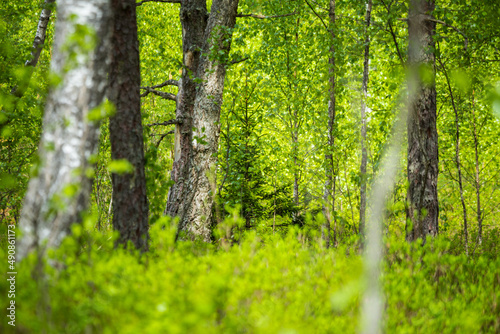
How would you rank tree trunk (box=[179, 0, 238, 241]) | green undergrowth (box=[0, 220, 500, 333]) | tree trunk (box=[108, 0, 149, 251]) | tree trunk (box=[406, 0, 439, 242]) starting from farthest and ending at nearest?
tree trunk (box=[179, 0, 238, 241]) → tree trunk (box=[406, 0, 439, 242]) → tree trunk (box=[108, 0, 149, 251]) → green undergrowth (box=[0, 220, 500, 333])

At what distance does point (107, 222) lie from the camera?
962 centimetres

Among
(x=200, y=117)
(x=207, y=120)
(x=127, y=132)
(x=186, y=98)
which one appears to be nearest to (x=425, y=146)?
(x=207, y=120)

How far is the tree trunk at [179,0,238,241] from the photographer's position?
666 centimetres

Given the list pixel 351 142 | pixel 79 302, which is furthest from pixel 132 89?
pixel 351 142

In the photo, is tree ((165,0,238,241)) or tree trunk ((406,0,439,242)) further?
tree ((165,0,238,241))

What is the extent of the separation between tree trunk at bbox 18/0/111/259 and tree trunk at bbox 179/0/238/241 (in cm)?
376

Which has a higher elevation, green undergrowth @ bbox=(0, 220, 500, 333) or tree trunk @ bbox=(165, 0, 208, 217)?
tree trunk @ bbox=(165, 0, 208, 217)

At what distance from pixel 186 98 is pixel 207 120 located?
84 centimetres

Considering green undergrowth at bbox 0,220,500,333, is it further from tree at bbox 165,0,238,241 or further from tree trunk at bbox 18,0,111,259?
tree at bbox 165,0,238,241

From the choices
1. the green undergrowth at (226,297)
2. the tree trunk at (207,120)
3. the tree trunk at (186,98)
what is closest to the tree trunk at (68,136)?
the green undergrowth at (226,297)

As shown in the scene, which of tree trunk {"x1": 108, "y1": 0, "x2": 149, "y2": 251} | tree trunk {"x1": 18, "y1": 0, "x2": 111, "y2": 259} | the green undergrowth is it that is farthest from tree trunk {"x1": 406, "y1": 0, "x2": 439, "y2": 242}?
tree trunk {"x1": 18, "y1": 0, "x2": 111, "y2": 259}

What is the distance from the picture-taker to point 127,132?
144 inches

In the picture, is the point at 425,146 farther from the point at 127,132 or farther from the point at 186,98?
the point at 127,132

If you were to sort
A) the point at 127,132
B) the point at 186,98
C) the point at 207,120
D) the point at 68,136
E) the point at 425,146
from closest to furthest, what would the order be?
the point at 68,136 → the point at 127,132 → the point at 425,146 → the point at 207,120 → the point at 186,98
